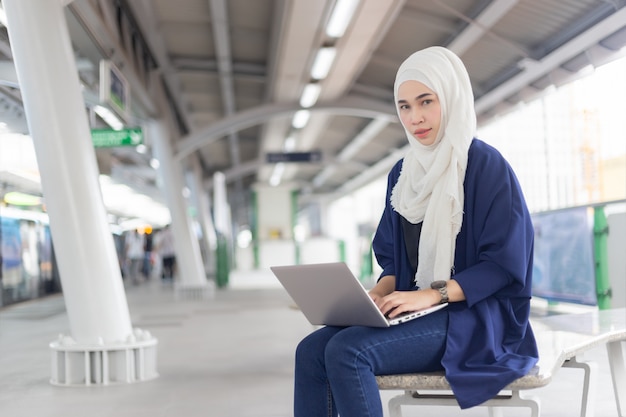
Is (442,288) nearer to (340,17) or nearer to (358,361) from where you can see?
(358,361)

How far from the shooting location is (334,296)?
7.79 ft

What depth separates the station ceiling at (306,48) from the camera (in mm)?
10406

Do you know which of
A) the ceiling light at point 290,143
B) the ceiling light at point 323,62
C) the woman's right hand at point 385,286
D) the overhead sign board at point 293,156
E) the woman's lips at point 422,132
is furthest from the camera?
the ceiling light at point 290,143

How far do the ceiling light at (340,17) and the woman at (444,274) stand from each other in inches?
311

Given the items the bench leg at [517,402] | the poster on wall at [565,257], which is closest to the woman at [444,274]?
the bench leg at [517,402]

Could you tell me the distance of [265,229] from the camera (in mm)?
38125

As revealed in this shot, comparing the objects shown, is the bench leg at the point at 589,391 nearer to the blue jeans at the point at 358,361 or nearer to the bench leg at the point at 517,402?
the bench leg at the point at 517,402

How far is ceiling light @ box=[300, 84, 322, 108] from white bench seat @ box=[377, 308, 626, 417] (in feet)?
40.7

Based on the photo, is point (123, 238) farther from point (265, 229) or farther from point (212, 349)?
point (212, 349)

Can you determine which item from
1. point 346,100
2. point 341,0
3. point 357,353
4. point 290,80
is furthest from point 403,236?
point 346,100

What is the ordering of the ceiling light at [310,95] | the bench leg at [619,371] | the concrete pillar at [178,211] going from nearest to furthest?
the bench leg at [619,371] < the ceiling light at [310,95] < the concrete pillar at [178,211]

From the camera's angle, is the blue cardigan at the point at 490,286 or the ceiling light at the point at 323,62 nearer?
the blue cardigan at the point at 490,286

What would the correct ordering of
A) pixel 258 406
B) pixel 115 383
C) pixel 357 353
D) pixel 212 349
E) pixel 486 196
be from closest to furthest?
pixel 357 353 → pixel 486 196 → pixel 258 406 → pixel 115 383 → pixel 212 349

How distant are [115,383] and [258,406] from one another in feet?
5.15
